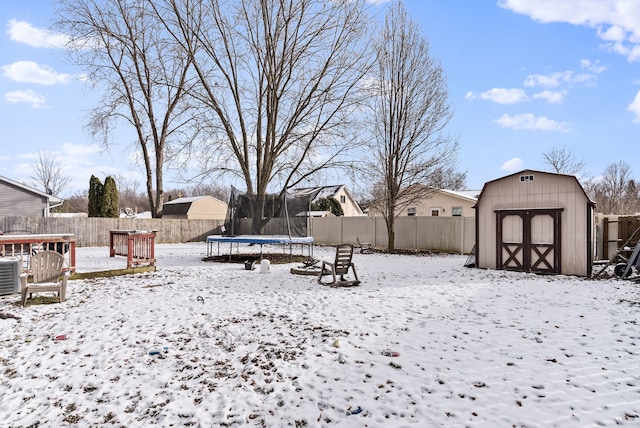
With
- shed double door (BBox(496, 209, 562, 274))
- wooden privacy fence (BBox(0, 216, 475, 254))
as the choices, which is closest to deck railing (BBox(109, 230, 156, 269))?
wooden privacy fence (BBox(0, 216, 475, 254))

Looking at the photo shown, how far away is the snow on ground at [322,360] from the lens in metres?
3.16

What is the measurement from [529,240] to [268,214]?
29.9ft

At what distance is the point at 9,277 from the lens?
7285 mm

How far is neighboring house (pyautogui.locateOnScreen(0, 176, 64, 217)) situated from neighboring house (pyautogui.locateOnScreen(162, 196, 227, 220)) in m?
16.6

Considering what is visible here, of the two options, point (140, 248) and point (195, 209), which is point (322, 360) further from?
point (195, 209)

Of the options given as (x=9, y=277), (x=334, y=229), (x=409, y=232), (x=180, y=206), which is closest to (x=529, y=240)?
(x=409, y=232)

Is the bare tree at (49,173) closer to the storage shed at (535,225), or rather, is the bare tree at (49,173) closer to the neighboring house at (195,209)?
the neighboring house at (195,209)

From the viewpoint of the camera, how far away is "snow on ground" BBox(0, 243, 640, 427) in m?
3.16

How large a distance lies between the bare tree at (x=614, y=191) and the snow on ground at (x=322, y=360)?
3537 cm

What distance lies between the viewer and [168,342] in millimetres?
4766

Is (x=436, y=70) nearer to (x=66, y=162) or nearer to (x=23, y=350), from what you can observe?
(x=23, y=350)

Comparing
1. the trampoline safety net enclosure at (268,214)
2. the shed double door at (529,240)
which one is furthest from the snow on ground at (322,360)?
the trampoline safety net enclosure at (268,214)

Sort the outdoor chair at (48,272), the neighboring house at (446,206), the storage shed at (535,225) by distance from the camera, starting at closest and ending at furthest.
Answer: the outdoor chair at (48,272)
the storage shed at (535,225)
the neighboring house at (446,206)

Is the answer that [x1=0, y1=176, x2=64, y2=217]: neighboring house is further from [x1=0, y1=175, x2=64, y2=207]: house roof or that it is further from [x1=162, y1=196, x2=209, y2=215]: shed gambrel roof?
[x1=162, y1=196, x2=209, y2=215]: shed gambrel roof
